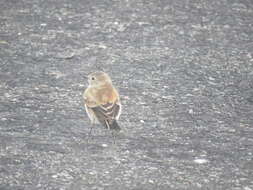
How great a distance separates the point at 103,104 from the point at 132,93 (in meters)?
1.44

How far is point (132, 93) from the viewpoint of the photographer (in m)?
9.24

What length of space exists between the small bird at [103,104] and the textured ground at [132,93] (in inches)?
11.2

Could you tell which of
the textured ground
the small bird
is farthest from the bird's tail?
the textured ground

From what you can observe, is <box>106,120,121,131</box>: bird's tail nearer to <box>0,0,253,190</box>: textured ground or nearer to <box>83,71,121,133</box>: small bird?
<box>83,71,121,133</box>: small bird

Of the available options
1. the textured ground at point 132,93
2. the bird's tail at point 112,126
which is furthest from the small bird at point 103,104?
the textured ground at point 132,93

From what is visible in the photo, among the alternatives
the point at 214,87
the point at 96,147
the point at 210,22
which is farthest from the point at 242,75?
the point at 96,147

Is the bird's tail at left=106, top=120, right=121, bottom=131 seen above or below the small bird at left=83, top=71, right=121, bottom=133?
below

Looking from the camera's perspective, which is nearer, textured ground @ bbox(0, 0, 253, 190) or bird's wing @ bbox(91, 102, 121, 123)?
textured ground @ bbox(0, 0, 253, 190)

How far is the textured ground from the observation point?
710 cm

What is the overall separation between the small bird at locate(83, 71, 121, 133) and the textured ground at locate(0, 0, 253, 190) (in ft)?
0.93

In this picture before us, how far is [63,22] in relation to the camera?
11523 mm

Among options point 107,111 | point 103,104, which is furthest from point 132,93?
point 107,111

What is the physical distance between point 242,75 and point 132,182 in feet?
11.8

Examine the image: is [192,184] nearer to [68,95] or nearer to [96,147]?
[96,147]
